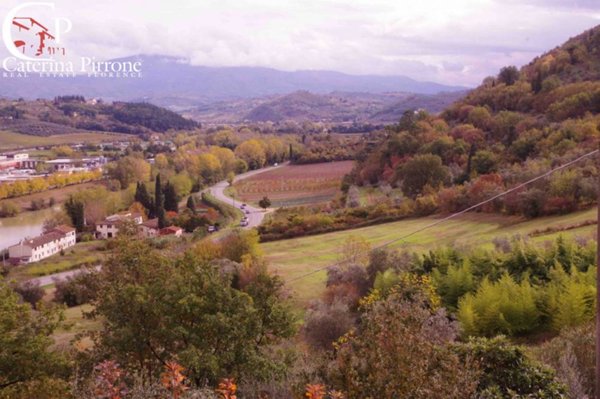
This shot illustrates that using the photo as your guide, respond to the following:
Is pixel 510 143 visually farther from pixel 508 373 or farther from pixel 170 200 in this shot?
pixel 508 373

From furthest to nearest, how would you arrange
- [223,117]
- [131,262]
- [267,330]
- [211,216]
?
1. [223,117]
2. [211,216]
3. [131,262]
4. [267,330]

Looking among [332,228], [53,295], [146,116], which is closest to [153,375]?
[53,295]

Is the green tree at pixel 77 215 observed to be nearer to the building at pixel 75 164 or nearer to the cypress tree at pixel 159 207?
the cypress tree at pixel 159 207

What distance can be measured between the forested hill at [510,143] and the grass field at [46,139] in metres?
53.3

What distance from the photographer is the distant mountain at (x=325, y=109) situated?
126312 mm

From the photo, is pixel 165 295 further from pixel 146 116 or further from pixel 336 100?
pixel 336 100

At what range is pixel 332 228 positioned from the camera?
90.5 ft

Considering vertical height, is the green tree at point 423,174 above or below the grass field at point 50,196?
above

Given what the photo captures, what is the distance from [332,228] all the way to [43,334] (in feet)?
66.0

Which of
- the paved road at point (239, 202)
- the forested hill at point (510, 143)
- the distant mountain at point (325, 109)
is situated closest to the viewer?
the forested hill at point (510, 143)

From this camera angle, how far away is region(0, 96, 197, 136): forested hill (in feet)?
303

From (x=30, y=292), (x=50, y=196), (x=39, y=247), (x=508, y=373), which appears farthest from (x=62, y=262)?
(x=508, y=373)

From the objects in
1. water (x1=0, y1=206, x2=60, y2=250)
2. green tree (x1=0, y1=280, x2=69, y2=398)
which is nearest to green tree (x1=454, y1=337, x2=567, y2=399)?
green tree (x1=0, y1=280, x2=69, y2=398)

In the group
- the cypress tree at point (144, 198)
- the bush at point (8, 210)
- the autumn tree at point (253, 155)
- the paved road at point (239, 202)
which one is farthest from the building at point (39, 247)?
the autumn tree at point (253, 155)
